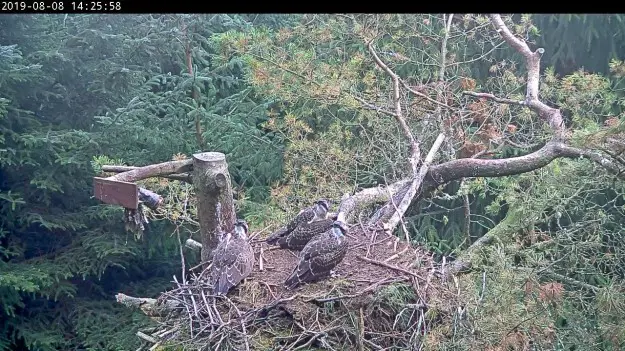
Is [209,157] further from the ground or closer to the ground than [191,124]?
further from the ground

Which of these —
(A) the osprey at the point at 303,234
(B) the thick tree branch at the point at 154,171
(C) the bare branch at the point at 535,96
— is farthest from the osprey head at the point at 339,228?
(C) the bare branch at the point at 535,96

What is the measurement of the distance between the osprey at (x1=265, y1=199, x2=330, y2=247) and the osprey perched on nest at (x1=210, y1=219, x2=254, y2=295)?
1.10ft

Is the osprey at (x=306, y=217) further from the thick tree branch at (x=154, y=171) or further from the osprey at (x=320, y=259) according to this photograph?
the thick tree branch at (x=154, y=171)

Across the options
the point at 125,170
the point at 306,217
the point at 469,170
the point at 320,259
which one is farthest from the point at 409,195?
the point at 125,170

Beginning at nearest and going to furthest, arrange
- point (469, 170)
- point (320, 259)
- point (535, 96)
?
1. point (320, 259)
2. point (469, 170)
3. point (535, 96)

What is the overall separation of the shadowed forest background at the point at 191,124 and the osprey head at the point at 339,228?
1.57m

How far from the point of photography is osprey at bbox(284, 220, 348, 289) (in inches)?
109

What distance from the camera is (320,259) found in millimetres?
2770

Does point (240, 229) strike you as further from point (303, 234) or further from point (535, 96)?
point (535, 96)

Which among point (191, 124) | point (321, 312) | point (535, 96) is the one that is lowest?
point (191, 124)

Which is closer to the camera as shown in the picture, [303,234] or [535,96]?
[303,234]

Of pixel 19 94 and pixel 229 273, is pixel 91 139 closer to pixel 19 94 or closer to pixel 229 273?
pixel 19 94

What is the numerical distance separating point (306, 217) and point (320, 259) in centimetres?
55

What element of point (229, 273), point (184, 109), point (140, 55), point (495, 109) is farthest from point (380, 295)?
point (140, 55)
